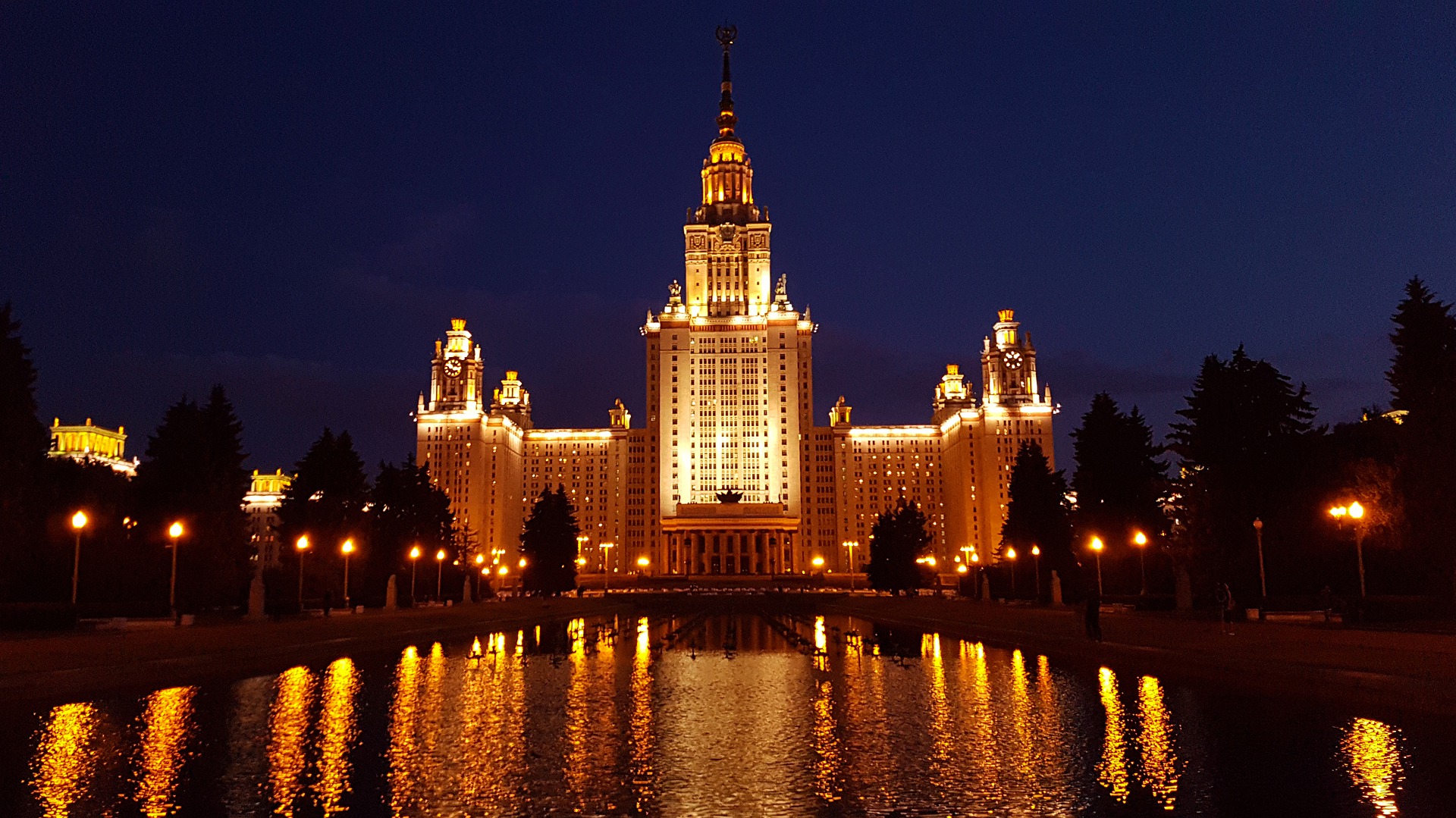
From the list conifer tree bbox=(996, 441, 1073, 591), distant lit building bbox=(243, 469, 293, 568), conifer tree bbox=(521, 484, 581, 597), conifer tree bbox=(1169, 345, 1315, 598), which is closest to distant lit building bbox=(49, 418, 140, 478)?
distant lit building bbox=(243, 469, 293, 568)

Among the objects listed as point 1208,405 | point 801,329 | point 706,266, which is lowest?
point 1208,405

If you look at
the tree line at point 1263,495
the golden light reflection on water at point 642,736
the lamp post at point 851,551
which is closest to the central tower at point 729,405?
the lamp post at point 851,551

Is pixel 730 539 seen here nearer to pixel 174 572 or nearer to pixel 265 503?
pixel 265 503

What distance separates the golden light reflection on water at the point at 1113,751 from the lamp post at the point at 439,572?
50091 millimetres

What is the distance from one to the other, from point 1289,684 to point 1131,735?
7.25 m

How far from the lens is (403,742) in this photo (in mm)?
12633

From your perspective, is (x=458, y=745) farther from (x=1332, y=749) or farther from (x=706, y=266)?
(x=706, y=266)

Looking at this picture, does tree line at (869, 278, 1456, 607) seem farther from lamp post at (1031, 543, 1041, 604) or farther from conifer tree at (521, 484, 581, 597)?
conifer tree at (521, 484, 581, 597)

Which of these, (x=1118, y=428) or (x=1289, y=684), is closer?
(x=1289, y=684)

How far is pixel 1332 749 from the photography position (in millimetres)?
11789

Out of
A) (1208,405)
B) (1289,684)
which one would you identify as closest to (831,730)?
(1289,684)

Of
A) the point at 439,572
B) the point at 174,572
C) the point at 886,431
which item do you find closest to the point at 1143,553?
the point at 439,572

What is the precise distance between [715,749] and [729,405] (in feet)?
456

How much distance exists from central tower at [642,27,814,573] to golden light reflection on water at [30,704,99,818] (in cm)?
12925
